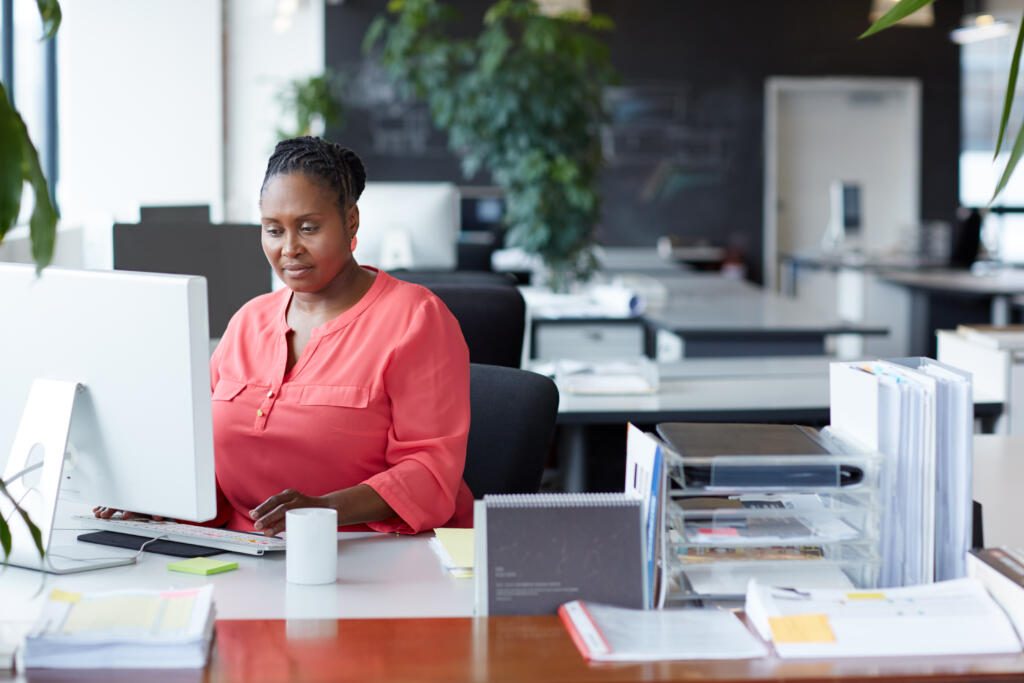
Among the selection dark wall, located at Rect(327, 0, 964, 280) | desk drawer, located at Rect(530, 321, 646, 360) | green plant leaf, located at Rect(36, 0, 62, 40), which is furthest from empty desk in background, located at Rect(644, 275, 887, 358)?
dark wall, located at Rect(327, 0, 964, 280)

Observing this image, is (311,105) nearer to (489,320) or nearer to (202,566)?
(489,320)

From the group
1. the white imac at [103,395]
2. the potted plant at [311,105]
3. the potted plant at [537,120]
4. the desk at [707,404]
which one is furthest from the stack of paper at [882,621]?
the potted plant at [311,105]

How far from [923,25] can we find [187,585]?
10.5 meters

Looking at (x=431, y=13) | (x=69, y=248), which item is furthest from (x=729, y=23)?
(x=69, y=248)

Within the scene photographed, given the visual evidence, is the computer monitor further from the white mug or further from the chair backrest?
the white mug

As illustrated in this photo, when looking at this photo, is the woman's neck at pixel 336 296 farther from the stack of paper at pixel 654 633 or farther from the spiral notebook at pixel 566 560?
the stack of paper at pixel 654 633

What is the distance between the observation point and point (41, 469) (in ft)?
5.85

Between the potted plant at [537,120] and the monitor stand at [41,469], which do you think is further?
the potted plant at [537,120]

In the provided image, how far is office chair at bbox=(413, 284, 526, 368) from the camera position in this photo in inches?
126

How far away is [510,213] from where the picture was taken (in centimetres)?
589

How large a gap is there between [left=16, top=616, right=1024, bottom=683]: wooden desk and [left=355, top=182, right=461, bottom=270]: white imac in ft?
12.2

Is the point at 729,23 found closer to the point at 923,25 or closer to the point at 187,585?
the point at 923,25

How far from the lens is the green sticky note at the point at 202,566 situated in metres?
1.81

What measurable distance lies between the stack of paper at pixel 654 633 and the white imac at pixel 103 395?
542 millimetres
